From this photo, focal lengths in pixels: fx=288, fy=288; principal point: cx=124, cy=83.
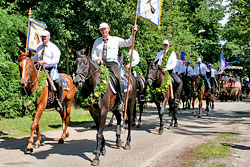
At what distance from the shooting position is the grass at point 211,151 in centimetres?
702

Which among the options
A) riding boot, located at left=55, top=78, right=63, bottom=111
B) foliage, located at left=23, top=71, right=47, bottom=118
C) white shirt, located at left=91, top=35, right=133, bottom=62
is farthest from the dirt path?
white shirt, located at left=91, top=35, right=133, bottom=62

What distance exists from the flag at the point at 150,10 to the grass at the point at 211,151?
4.28 metres

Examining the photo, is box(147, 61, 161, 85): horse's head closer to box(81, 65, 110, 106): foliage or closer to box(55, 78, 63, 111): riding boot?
box(55, 78, 63, 111): riding boot

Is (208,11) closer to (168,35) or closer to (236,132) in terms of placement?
(168,35)

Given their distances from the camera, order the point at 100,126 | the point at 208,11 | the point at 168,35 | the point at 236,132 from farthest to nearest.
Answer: the point at 208,11, the point at 168,35, the point at 236,132, the point at 100,126

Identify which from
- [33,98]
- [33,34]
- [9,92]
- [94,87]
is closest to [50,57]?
[33,98]

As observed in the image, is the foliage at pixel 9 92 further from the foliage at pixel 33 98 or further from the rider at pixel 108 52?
the rider at pixel 108 52

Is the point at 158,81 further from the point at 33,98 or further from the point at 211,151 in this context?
the point at 33,98

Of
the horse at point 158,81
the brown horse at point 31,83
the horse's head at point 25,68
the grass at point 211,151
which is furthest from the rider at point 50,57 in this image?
the grass at point 211,151

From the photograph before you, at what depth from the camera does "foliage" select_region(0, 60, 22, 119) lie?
45.3 ft

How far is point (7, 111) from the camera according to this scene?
14117 mm

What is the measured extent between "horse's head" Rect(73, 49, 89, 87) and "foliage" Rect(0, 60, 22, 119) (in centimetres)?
800

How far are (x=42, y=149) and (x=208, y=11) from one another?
42.1 meters

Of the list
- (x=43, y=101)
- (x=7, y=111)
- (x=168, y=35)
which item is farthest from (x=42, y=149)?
(x=168, y=35)
